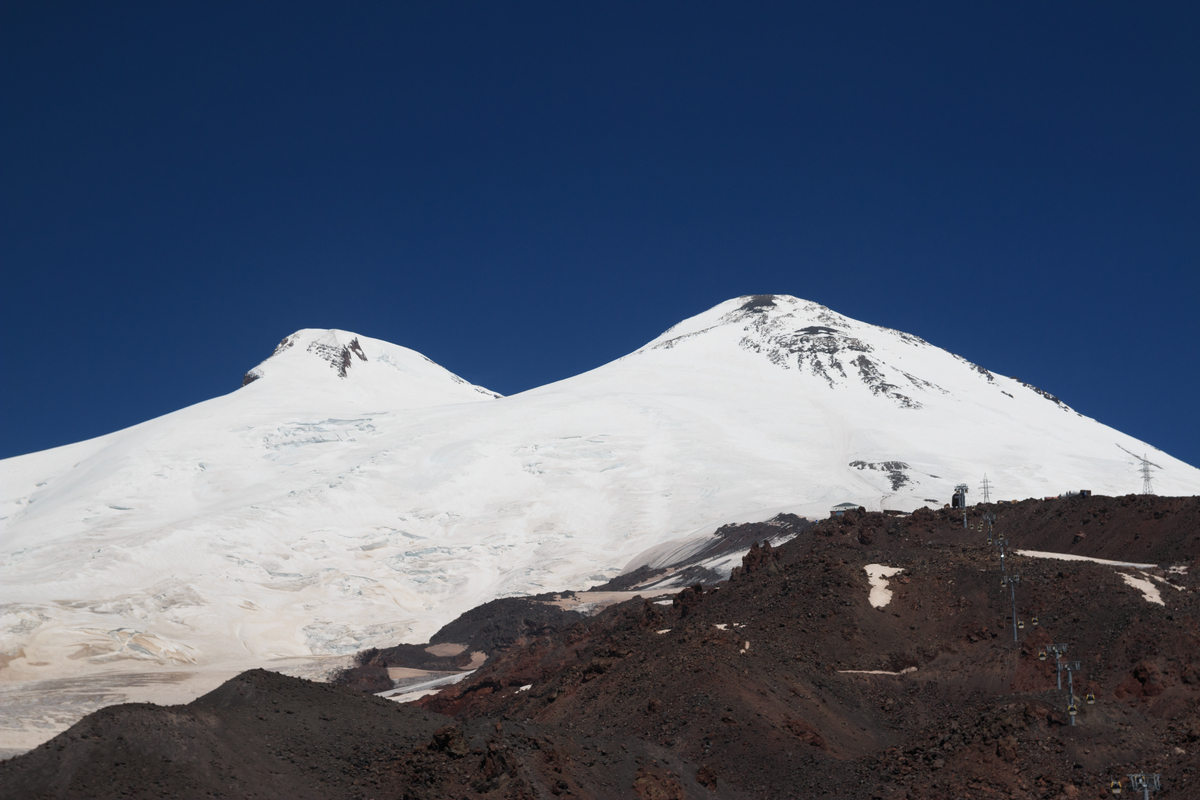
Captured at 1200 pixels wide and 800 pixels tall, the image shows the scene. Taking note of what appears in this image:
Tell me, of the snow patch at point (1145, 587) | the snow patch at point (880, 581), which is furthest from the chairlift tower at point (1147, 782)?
the snow patch at point (880, 581)

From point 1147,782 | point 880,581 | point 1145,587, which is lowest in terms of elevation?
point 1147,782

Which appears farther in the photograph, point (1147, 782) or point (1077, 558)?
point (1077, 558)

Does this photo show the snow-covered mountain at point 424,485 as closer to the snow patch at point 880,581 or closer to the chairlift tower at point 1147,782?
the snow patch at point 880,581

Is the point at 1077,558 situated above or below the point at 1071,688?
above

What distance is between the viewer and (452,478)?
284 ft

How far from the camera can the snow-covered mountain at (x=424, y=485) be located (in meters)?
62.6

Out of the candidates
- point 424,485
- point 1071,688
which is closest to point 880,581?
point 1071,688

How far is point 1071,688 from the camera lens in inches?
1007

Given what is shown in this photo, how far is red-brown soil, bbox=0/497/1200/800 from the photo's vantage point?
1917cm

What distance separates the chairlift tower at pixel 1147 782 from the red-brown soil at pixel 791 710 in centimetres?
34

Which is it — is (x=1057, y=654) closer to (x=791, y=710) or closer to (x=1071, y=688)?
(x=1071, y=688)

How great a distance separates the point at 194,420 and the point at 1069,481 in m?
76.5

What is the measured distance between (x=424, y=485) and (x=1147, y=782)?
226 feet

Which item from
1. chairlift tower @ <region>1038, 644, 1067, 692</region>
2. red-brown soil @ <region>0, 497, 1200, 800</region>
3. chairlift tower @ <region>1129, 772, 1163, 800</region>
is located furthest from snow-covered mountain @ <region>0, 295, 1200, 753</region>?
chairlift tower @ <region>1129, 772, 1163, 800</region>
